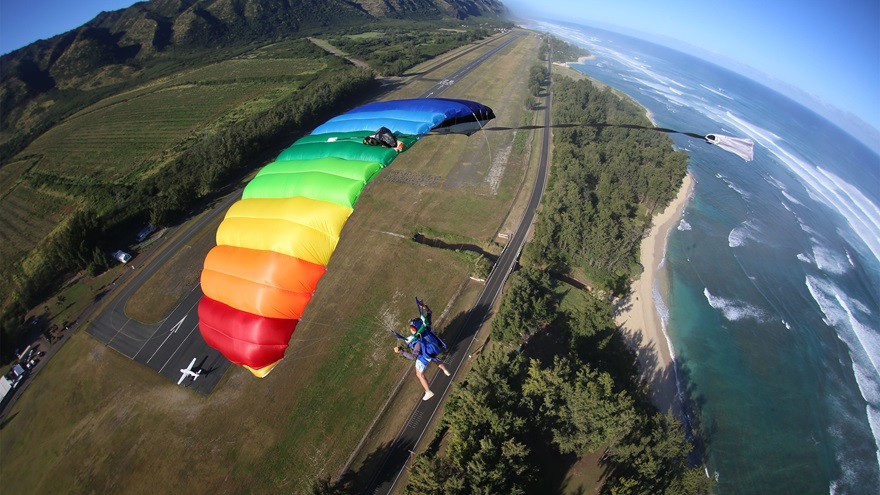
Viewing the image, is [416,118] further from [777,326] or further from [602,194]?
[777,326]

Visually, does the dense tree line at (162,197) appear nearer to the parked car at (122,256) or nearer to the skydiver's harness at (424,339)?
the parked car at (122,256)

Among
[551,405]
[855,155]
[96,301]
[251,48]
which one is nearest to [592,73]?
[855,155]

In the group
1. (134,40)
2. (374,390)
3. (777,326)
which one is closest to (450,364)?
(374,390)

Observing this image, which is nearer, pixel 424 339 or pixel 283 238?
pixel 283 238

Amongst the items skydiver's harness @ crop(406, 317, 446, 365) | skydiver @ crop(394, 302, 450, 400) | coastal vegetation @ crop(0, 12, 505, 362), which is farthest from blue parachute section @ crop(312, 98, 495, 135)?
coastal vegetation @ crop(0, 12, 505, 362)

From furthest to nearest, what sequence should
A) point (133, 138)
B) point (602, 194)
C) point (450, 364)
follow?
1. point (133, 138)
2. point (602, 194)
3. point (450, 364)

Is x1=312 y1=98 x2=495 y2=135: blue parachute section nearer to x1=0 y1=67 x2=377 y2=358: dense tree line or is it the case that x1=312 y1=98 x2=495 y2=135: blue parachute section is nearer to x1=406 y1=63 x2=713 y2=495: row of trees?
x1=406 y1=63 x2=713 y2=495: row of trees
